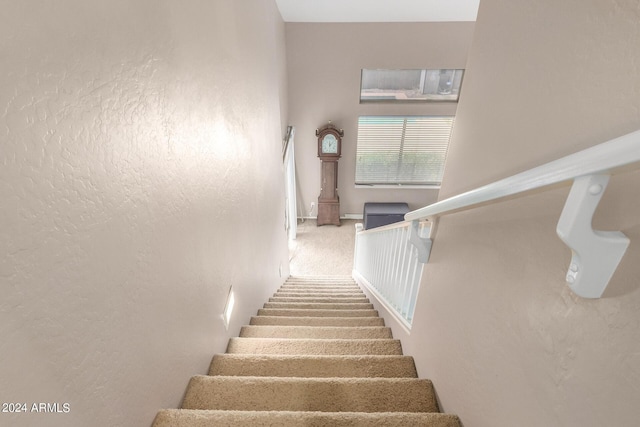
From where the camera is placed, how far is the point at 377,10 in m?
4.47

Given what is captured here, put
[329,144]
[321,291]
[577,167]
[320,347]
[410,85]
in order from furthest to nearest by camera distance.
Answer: [329,144] < [410,85] < [321,291] < [320,347] < [577,167]

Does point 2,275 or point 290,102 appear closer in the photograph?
point 2,275

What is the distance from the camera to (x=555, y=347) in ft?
1.82

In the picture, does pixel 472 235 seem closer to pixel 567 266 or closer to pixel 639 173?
pixel 567 266

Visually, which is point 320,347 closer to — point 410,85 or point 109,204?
point 109,204

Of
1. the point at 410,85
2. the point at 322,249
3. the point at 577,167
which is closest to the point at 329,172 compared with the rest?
the point at 322,249

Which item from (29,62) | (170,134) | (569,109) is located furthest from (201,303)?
(569,109)

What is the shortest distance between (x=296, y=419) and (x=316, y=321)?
1.24 m

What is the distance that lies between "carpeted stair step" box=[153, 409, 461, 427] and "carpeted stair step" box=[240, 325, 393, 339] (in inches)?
32.5

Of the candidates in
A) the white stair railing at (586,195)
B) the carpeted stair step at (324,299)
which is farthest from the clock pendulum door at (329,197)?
the white stair railing at (586,195)

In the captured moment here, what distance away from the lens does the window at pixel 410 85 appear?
201 inches

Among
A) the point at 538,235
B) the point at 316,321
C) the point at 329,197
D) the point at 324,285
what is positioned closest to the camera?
the point at 538,235

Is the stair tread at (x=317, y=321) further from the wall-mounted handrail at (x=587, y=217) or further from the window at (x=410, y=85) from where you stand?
the window at (x=410, y=85)

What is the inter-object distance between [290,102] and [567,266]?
5228 millimetres
